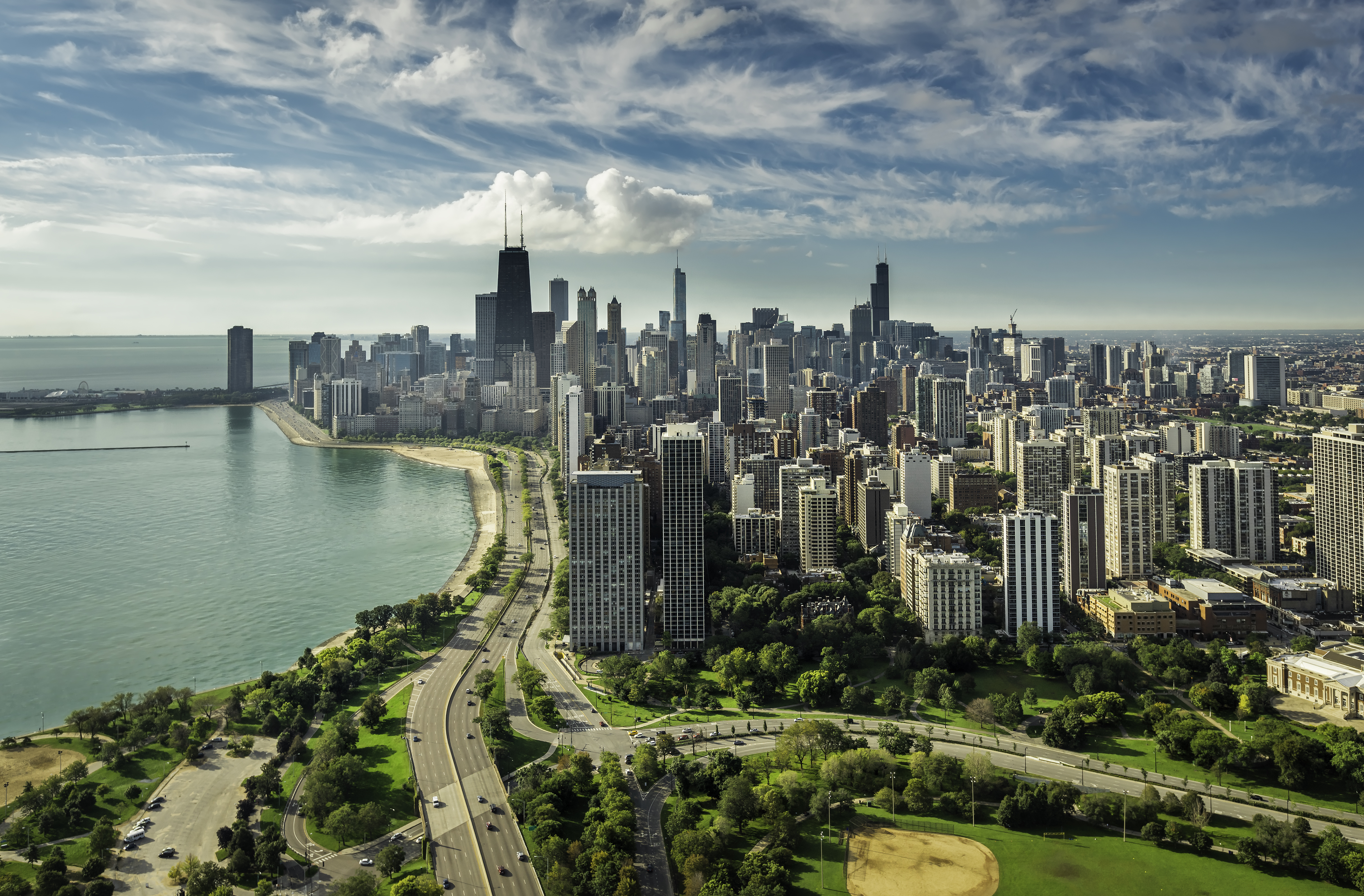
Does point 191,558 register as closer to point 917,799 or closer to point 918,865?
point 917,799

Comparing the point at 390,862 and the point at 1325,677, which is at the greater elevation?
the point at 1325,677

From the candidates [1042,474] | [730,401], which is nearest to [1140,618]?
[1042,474]

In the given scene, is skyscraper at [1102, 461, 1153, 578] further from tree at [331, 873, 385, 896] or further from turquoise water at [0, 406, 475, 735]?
tree at [331, 873, 385, 896]

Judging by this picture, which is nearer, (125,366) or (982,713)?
(982,713)

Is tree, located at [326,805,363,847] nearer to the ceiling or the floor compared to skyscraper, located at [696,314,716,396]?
nearer to the floor

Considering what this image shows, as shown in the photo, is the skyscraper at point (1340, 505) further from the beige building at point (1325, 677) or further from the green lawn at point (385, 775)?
the green lawn at point (385, 775)

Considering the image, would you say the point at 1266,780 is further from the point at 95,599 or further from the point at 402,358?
the point at 402,358

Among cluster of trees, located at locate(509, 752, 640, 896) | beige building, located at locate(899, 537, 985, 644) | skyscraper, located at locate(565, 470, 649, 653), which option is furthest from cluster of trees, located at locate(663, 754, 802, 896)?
A: beige building, located at locate(899, 537, 985, 644)
